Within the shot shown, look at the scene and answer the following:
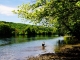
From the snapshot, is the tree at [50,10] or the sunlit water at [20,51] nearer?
the tree at [50,10]

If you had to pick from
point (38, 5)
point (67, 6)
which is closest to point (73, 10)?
point (67, 6)

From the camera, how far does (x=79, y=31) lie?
190 feet

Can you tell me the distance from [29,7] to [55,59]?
8.65 m

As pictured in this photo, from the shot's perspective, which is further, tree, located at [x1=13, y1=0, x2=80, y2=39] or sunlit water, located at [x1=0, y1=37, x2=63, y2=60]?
sunlit water, located at [x1=0, y1=37, x2=63, y2=60]

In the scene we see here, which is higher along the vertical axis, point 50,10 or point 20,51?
point 50,10

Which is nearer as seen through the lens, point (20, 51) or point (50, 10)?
point (50, 10)

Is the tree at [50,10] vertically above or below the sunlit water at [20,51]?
above

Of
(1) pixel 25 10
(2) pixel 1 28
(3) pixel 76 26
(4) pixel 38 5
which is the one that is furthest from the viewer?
(2) pixel 1 28

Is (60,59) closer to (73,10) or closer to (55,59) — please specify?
(55,59)

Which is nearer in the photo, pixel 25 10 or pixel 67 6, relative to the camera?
pixel 67 6

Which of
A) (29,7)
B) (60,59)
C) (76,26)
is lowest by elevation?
(60,59)

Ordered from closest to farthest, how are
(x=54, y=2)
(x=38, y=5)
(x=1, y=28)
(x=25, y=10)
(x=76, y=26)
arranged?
(x=54, y=2) → (x=38, y=5) → (x=25, y=10) → (x=76, y=26) → (x=1, y=28)

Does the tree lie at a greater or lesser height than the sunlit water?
greater

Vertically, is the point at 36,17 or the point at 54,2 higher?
the point at 54,2
